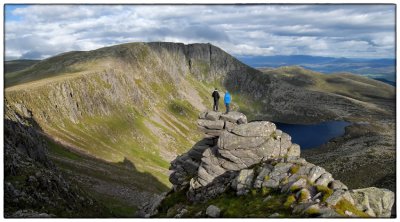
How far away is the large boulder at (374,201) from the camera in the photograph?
121 ft

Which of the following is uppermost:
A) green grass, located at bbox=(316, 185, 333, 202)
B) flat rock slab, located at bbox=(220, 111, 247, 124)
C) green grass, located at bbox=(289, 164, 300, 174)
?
flat rock slab, located at bbox=(220, 111, 247, 124)

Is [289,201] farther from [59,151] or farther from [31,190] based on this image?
[59,151]

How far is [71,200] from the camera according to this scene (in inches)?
2244

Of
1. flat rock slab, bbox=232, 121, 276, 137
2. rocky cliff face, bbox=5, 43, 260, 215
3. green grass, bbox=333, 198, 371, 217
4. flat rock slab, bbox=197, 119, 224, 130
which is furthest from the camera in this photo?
rocky cliff face, bbox=5, 43, 260, 215

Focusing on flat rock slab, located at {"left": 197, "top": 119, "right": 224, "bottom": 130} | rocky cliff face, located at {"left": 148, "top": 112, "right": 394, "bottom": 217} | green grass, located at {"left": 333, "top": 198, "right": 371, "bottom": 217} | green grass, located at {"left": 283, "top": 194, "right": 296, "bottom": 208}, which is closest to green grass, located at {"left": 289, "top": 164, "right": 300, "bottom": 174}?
rocky cliff face, located at {"left": 148, "top": 112, "right": 394, "bottom": 217}

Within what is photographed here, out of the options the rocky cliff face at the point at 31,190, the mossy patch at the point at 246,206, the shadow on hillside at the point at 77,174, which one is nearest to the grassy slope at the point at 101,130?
the shadow on hillside at the point at 77,174

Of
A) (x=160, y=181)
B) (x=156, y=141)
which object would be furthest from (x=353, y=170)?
(x=156, y=141)

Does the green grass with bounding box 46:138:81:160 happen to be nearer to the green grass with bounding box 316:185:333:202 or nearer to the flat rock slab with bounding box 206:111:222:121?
the flat rock slab with bounding box 206:111:222:121

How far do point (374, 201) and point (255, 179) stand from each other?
13.8 m

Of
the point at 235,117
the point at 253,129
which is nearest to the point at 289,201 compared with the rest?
the point at 253,129

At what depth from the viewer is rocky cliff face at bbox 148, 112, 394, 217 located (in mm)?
37031

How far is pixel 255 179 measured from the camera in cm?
4734

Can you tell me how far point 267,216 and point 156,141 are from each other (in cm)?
13720

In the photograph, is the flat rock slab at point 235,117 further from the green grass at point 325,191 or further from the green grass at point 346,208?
the green grass at point 346,208
